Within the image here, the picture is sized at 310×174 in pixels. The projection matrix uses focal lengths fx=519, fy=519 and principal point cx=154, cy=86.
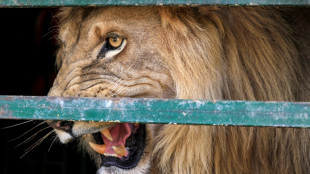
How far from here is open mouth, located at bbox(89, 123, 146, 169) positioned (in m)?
2.59

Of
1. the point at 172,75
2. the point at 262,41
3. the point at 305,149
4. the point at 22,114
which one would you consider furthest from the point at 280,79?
the point at 22,114

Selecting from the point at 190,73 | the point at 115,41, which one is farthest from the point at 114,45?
the point at 190,73

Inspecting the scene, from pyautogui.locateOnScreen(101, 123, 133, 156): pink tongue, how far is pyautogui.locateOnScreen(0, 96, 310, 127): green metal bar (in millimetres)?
759

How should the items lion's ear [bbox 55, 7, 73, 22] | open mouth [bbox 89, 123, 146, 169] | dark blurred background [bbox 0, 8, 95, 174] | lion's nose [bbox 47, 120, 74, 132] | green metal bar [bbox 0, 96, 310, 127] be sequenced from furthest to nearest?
1. dark blurred background [bbox 0, 8, 95, 174]
2. lion's ear [bbox 55, 7, 73, 22]
3. open mouth [bbox 89, 123, 146, 169]
4. lion's nose [bbox 47, 120, 74, 132]
5. green metal bar [bbox 0, 96, 310, 127]

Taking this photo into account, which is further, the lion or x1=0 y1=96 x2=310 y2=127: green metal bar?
the lion

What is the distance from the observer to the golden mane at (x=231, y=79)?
2.39m

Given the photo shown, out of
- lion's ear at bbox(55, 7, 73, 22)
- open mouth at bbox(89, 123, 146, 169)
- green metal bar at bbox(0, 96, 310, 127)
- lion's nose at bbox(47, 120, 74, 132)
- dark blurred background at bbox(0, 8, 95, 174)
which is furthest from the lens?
dark blurred background at bbox(0, 8, 95, 174)

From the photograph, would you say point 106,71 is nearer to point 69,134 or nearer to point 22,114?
point 69,134

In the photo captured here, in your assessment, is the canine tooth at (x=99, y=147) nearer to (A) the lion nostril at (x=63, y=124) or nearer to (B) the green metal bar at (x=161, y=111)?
(A) the lion nostril at (x=63, y=124)

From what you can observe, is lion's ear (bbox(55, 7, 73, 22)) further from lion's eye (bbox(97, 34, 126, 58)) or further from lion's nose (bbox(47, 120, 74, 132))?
lion's nose (bbox(47, 120, 74, 132))

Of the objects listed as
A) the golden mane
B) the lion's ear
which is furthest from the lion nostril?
the lion's ear

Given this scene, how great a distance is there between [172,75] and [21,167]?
3.58m

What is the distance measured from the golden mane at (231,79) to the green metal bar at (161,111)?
54 centimetres

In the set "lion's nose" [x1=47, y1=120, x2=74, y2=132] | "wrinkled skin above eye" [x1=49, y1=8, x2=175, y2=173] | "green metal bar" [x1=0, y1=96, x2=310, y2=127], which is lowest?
"green metal bar" [x1=0, y1=96, x2=310, y2=127]
